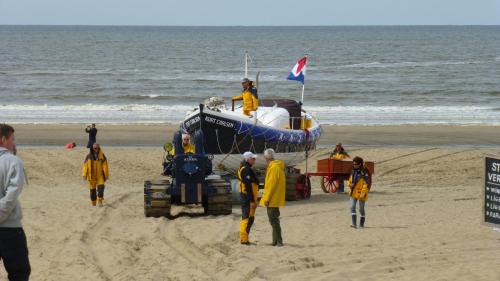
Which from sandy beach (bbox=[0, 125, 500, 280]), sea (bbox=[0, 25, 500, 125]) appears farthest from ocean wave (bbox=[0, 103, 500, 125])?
sandy beach (bbox=[0, 125, 500, 280])

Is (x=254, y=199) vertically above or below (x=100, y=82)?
below

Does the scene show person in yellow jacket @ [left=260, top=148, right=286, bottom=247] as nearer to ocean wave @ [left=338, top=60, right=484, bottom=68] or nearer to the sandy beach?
the sandy beach

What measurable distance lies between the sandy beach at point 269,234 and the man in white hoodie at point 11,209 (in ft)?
10.6

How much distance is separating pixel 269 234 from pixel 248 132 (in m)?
5.10

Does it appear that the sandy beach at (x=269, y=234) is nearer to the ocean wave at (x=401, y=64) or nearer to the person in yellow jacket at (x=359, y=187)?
the person in yellow jacket at (x=359, y=187)

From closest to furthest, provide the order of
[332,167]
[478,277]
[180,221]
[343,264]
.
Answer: [478,277], [343,264], [180,221], [332,167]

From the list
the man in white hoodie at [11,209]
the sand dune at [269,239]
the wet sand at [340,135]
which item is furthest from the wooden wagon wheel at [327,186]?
the man in white hoodie at [11,209]

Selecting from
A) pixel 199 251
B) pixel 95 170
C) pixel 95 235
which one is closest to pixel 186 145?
pixel 95 170

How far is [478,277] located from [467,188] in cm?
1054

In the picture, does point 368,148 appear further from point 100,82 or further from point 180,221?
point 100,82

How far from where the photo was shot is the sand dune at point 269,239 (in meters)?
11.3

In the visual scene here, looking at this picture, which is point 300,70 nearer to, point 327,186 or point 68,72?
point 327,186

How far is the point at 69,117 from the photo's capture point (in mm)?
39531

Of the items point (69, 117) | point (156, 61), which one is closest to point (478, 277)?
point (69, 117)
